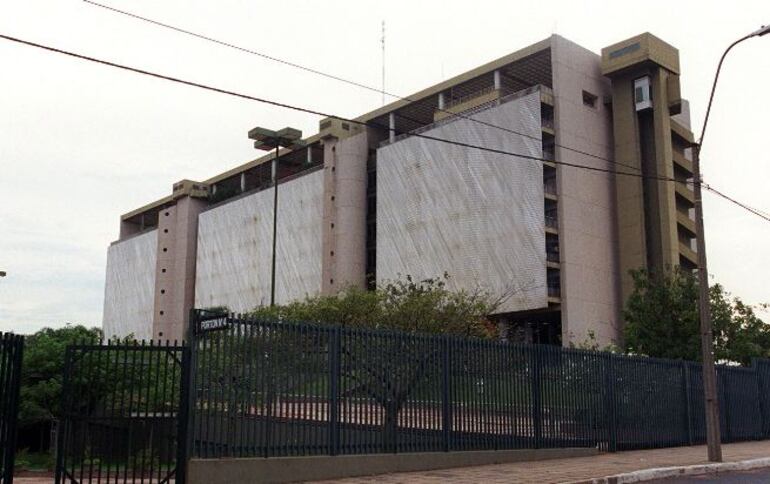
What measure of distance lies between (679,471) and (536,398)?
10.2 ft

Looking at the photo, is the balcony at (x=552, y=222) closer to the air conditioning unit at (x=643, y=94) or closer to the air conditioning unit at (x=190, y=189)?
the air conditioning unit at (x=643, y=94)

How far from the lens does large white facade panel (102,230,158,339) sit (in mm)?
108375

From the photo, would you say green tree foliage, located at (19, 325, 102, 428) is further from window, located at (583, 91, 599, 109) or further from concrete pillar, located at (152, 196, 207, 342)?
concrete pillar, located at (152, 196, 207, 342)

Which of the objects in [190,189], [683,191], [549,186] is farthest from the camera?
[190,189]

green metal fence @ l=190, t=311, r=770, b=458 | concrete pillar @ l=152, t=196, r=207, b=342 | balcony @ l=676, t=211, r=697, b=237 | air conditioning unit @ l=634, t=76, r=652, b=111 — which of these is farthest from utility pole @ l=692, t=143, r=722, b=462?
concrete pillar @ l=152, t=196, r=207, b=342

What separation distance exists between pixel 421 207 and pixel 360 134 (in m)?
14.8

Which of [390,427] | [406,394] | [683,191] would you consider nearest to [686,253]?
[683,191]

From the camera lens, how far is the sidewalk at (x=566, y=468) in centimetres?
1291

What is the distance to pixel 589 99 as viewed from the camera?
214 feet

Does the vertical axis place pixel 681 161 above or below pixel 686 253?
above

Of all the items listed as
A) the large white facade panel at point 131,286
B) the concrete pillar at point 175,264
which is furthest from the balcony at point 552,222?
the large white facade panel at point 131,286

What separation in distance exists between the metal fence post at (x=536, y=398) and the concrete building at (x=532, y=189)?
3698 cm

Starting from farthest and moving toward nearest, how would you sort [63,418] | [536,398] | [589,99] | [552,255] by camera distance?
[589,99] < [552,255] < [536,398] < [63,418]

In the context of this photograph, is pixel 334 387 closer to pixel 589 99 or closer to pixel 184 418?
pixel 184 418
